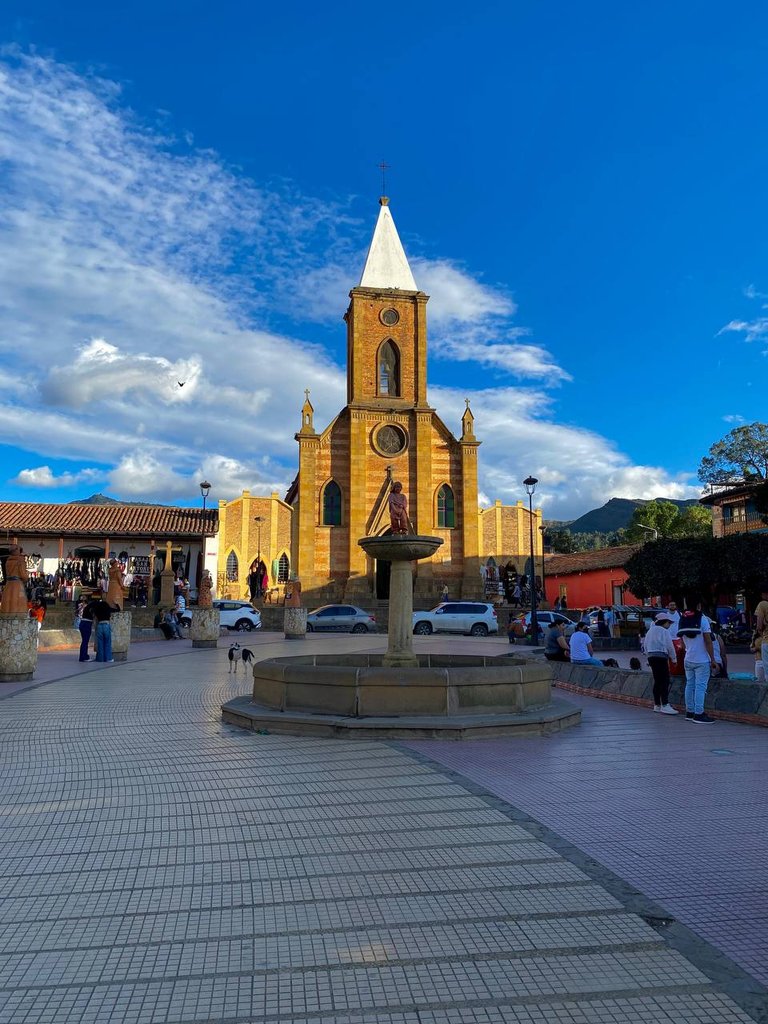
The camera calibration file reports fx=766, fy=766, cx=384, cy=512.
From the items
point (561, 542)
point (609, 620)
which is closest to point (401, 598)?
point (609, 620)

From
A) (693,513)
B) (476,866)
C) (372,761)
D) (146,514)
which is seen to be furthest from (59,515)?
(693,513)

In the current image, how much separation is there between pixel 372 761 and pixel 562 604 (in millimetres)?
36388

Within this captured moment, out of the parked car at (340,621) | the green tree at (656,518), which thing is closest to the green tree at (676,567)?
the parked car at (340,621)

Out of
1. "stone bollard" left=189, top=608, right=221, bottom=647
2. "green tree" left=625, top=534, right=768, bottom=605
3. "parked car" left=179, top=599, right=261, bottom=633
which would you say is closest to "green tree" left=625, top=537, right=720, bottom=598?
"green tree" left=625, top=534, right=768, bottom=605

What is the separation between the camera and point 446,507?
40250 mm

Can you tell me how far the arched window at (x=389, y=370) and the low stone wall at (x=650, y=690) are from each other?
2818 cm

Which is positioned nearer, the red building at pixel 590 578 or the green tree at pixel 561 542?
the red building at pixel 590 578

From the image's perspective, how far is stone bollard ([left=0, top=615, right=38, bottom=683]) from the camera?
13797 millimetres

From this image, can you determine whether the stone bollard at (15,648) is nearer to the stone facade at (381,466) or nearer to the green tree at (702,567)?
the green tree at (702,567)

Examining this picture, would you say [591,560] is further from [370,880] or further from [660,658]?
[370,880]

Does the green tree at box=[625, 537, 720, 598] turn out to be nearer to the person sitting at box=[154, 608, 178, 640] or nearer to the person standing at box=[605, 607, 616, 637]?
the person standing at box=[605, 607, 616, 637]

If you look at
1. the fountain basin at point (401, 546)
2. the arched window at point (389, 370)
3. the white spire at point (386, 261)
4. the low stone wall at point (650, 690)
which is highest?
the white spire at point (386, 261)

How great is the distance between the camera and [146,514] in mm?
42250

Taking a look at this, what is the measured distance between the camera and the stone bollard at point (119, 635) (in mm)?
18328
